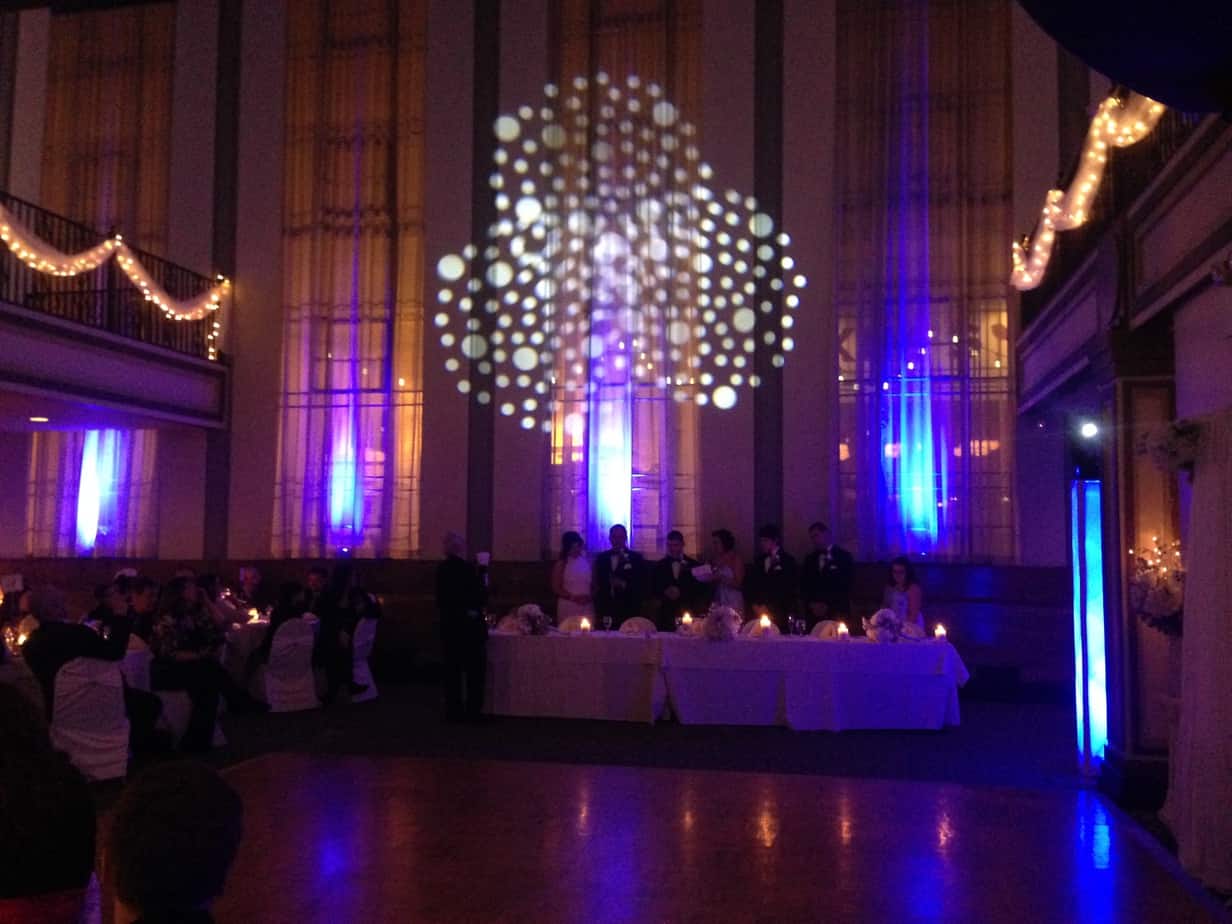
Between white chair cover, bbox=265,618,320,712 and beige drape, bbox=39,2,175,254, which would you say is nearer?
white chair cover, bbox=265,618,320,712

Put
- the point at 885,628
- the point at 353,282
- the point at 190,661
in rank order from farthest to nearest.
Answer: the point at 353,282
the point at 885,628
the point at 190,661


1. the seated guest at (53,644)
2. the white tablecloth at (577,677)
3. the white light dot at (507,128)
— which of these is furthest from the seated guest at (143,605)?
the white light dot at (507,128)

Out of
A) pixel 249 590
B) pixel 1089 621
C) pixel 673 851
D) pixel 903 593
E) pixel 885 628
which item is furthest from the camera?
pixel 249 590

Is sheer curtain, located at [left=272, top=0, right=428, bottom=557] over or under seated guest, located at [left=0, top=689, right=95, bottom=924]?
over

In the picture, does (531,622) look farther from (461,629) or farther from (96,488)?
(96,488)

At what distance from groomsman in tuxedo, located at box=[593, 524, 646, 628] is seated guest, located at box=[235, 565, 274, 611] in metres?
A: 3.38

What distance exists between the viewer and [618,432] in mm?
11664

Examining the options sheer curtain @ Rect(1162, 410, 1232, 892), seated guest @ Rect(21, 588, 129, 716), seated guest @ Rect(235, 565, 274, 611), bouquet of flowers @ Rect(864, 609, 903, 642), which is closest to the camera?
sheer curtain @ Rect(1162, 410, 1232, 892)

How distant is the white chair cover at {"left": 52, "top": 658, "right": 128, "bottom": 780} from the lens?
648 cm

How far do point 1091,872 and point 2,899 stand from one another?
13.3 ft

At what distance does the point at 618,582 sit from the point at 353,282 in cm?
472

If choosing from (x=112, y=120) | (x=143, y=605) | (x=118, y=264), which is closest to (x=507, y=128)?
(x=118, y=264)

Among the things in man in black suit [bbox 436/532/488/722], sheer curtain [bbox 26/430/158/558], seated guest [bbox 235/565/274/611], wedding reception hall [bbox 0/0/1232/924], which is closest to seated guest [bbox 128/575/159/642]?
wedding reception hall [bbox 0/0/1232/924]

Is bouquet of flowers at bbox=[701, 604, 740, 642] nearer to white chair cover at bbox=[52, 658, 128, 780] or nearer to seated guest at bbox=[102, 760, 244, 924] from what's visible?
white chair cover at bbox=[52, 658, 128, 780]
